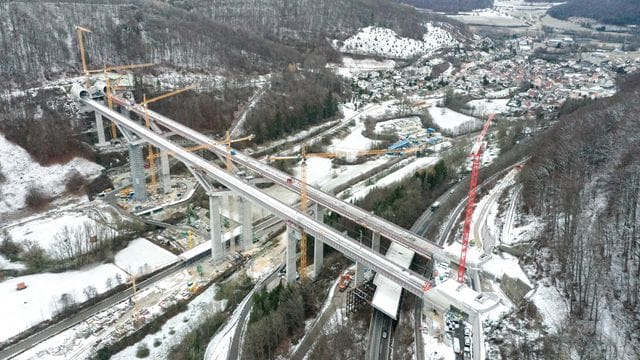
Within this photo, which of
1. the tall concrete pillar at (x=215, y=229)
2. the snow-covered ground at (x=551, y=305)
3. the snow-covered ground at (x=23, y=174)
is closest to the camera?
the snow-covered ground at (x=551, y=305)

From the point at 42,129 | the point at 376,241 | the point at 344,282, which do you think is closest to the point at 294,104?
the point at 42,129

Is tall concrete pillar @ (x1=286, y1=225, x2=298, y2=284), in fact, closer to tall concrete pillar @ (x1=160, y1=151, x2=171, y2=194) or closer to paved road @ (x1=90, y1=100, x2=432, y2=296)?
paved road @ (x1=90, y1=100, x2=432, y2=296)

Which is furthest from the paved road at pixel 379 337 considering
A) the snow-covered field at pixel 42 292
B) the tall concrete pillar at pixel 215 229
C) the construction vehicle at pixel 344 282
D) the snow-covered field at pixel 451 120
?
the snow-covered field at pixel 451 120

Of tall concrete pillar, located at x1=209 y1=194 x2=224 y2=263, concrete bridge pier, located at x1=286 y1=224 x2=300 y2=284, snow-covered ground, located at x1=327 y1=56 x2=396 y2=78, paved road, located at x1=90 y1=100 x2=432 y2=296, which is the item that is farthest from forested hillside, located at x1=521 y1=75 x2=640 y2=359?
snow-covered ground, located at x1=327 y1=56 x2=396 y2=78

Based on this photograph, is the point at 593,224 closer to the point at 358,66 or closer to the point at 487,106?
the point at 487,106

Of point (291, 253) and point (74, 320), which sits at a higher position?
point (291, 253)

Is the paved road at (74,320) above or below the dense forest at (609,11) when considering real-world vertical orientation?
below

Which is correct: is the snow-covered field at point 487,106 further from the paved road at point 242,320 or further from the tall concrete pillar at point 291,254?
the paved road at point 242,320

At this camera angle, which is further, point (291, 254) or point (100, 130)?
point (100, 130)
